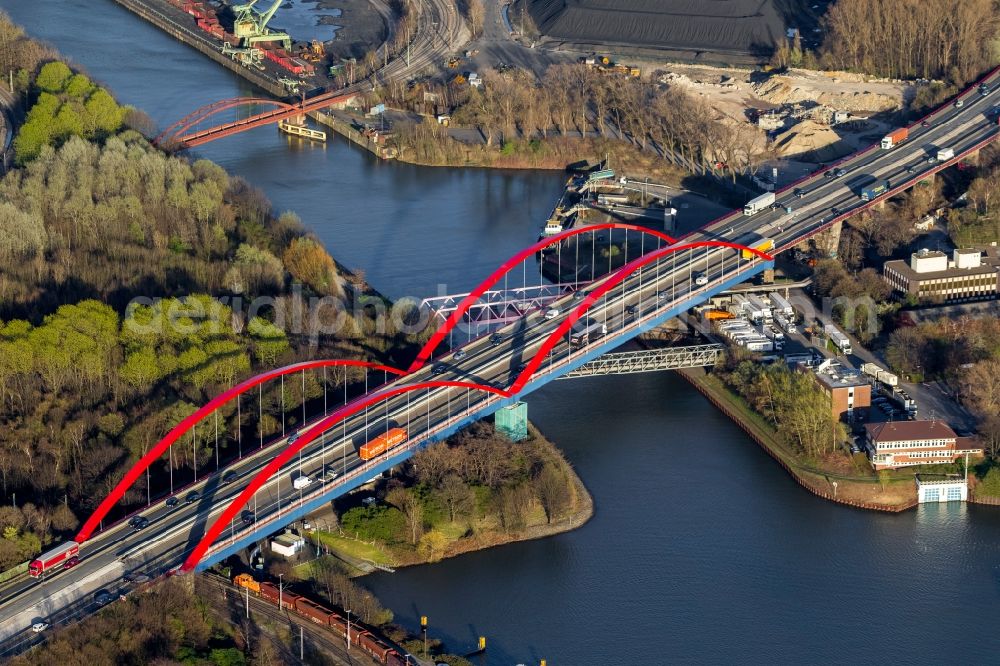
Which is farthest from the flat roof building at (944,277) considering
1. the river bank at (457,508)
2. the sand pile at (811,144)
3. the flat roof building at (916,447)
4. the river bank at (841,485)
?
the river bank at (457,508)

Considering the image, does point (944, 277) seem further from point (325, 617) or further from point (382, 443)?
point (325, 617)

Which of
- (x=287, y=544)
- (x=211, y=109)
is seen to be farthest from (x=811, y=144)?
(x=287, y=544)

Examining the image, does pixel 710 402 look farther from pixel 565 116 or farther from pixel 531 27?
pixel 531 27

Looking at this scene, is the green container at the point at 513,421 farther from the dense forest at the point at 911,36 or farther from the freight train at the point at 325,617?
the dense forest at the point at 911,36

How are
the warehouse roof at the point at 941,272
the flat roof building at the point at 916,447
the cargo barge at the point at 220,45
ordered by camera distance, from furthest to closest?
the cargo barge at the point at 220,45, the warehouse roof at the point at 941,272, the flat roof building at the point at 916,447

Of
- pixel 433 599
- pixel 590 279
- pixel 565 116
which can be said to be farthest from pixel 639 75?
pixel 433 599

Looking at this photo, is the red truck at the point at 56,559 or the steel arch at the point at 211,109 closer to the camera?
the red truck at the point at 56,559

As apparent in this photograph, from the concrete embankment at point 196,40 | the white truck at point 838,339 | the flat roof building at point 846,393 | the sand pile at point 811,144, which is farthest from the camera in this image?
the concrete embankment at point 196,40

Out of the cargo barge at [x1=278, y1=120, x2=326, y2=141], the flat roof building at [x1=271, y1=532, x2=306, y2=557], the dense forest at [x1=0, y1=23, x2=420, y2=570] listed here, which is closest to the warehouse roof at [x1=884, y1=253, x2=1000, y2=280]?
the dense forest at [x1=0, y1=23, x2=420, y2=570]
